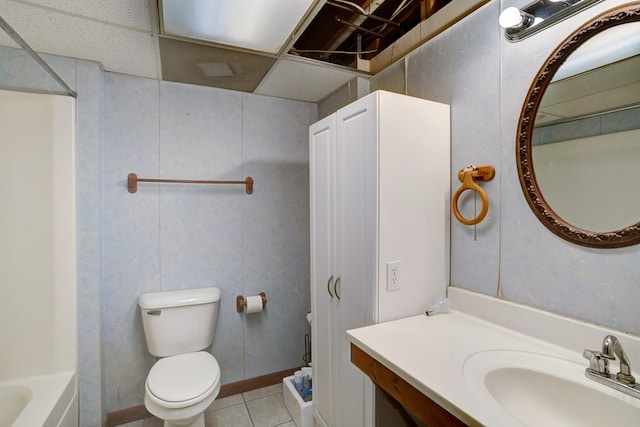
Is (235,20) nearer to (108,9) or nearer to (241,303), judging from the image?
(108,9)

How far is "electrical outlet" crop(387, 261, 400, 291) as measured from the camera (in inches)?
53.0

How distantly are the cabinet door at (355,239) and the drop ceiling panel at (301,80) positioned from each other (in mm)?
640

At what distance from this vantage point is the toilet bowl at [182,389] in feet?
5.16

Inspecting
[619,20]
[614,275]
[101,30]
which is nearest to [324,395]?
[614,275]

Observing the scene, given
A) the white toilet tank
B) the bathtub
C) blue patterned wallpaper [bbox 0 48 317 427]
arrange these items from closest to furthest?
the bathtub, blue patterned wallpaper [bbox 0 48 317 427], the white toilet tank

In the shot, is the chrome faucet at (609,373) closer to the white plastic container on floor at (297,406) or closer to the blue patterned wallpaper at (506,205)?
the blue patterned wallpaper at (506,205)

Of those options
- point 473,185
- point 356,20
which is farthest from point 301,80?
point 473,185

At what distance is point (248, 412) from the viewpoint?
2.15 metres

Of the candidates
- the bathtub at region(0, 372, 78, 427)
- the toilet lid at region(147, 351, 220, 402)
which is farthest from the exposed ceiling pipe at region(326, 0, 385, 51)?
the bathtub at region(0, 372, 78, 427)

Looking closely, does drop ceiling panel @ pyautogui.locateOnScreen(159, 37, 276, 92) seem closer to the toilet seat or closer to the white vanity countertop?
the white vanity countertop

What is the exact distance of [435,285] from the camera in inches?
58.2

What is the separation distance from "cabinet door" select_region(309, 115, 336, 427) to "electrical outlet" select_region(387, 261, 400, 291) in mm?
373

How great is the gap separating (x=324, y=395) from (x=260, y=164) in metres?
1.66

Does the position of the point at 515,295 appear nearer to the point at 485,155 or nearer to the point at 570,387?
the point at 570,387
